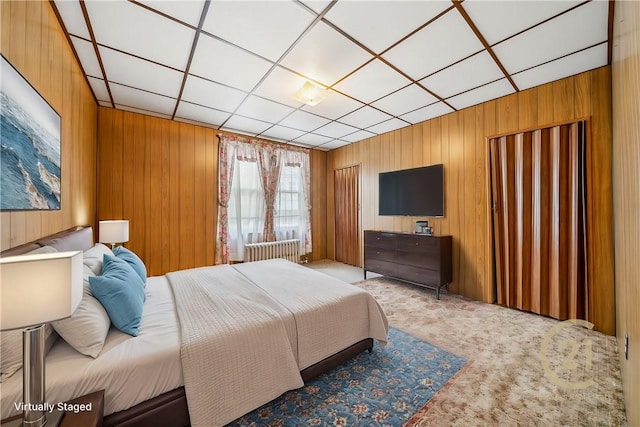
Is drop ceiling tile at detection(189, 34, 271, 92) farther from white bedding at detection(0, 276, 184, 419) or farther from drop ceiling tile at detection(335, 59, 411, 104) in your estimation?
white bedding at detection(0, 276, 184, 419)

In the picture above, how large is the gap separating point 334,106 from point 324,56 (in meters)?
1.11

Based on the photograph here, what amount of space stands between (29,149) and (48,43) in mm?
922

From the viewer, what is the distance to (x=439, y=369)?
1.98m

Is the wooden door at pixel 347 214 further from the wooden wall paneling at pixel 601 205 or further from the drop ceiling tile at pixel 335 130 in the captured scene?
the wooden wall paneling at pixel 601 205

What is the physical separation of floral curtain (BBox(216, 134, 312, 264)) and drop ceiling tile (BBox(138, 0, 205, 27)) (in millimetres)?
2733

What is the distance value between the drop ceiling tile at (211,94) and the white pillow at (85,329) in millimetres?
2506

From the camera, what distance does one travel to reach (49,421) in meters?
0.94

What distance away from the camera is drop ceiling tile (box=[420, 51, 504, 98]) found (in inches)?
96.7

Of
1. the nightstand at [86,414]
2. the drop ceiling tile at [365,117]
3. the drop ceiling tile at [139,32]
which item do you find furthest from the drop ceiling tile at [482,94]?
the nightstand at [86,414]

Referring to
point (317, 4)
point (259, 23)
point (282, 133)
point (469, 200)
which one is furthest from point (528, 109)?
point (282, 133)

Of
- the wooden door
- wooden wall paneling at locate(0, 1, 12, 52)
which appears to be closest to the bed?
wooden wall paneling at locate(0, 1, 12, 52)

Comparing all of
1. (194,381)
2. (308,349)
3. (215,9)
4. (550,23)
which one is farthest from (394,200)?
(194,381)

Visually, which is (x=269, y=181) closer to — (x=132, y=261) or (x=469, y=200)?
(x=132, y=261)

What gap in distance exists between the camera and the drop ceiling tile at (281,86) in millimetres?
2668
